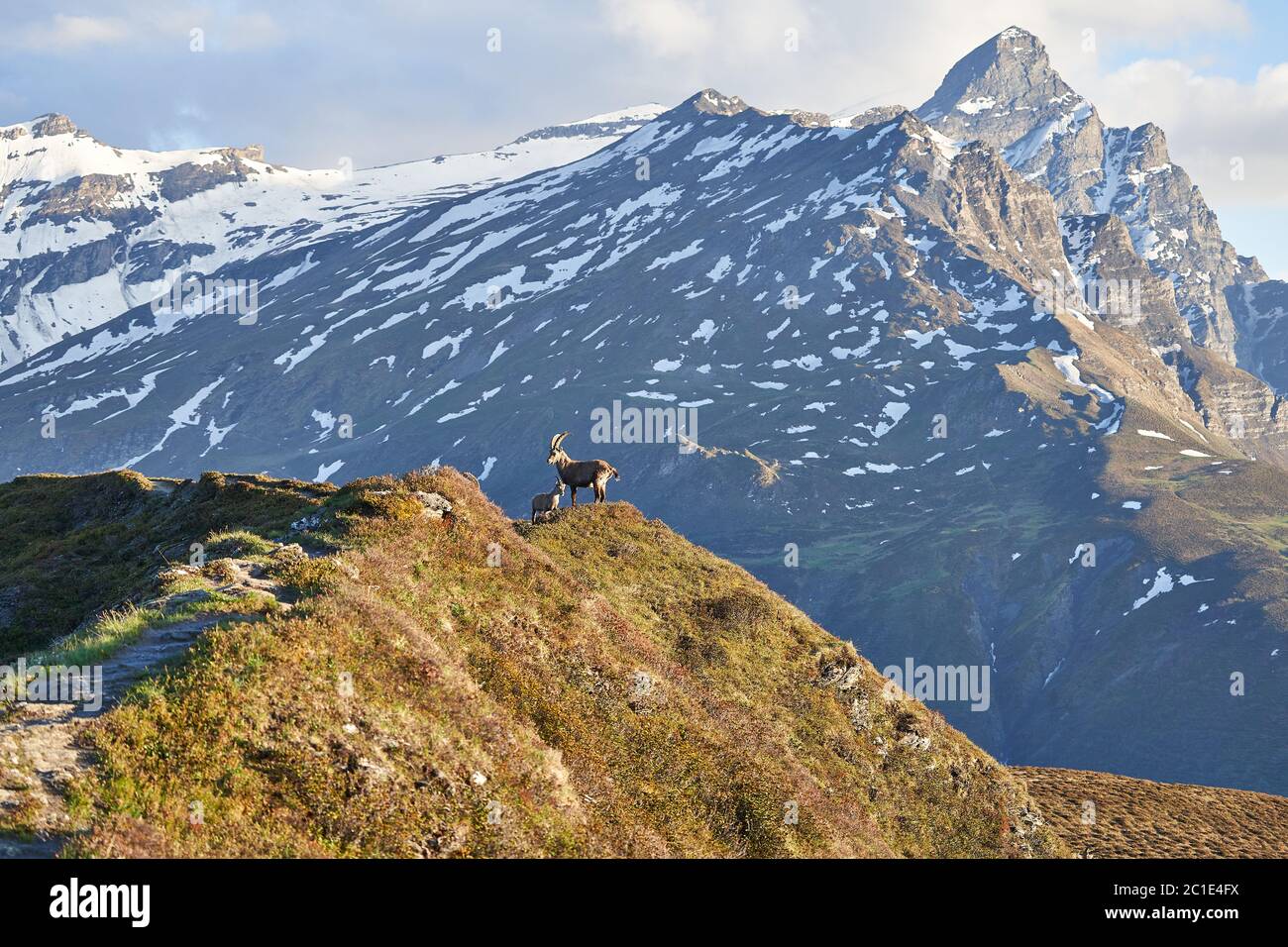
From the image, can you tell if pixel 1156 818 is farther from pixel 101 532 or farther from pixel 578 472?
pixel 101 532

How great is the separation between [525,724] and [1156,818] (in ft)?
120

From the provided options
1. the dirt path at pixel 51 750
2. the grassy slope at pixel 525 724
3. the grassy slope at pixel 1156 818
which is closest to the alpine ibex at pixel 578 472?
the grassy slope at pixel 525 724

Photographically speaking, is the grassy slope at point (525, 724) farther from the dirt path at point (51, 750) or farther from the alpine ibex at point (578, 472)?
the alpine ibex at point (578, 472)

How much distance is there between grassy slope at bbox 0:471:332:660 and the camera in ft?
87.1

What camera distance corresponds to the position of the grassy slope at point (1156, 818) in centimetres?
3938

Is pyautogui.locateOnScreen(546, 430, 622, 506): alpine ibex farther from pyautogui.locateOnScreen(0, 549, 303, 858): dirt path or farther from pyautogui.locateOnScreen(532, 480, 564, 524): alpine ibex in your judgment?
pyautogui.locateOnScreen(0, 549, 303, 858): dirt path

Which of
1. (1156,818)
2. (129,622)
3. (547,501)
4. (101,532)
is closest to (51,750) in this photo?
(129,622)

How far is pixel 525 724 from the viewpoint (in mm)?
19297

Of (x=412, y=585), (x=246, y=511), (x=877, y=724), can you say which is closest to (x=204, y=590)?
(x=412, y=585)

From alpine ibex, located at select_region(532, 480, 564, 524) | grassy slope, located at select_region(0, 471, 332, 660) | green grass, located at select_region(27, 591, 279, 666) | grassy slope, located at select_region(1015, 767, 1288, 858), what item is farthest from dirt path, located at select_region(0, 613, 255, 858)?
grassy slope, located at select_region(1015, 767, 1288, 858)
